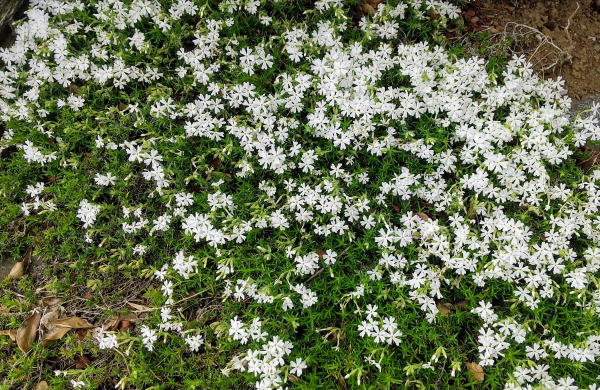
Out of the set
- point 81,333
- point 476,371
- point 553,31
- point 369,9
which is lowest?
point 81,333

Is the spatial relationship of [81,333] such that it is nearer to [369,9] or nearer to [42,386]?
[42,386]

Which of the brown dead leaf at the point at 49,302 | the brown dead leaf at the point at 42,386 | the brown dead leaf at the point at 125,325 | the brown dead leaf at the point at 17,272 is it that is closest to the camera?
the brown dead leaf at the point at 42,386

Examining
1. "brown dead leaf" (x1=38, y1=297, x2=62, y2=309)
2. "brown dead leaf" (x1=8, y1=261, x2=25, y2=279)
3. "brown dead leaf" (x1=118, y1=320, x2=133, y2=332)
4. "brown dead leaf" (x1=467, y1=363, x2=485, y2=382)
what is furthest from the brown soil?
"brown dead leaf" (x1=8, y1=261, x2=25, y2=279)

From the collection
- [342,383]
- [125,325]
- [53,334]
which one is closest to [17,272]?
[53,334]

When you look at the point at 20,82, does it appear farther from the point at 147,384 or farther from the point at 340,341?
the point at 340,341

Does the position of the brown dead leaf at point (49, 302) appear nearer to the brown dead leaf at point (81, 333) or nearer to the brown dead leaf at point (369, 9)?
the brown dead leaf at point (81, 333)

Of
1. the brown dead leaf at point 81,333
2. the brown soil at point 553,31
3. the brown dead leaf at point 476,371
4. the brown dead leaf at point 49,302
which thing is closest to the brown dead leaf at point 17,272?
the brown dead leaf at point 49,302
